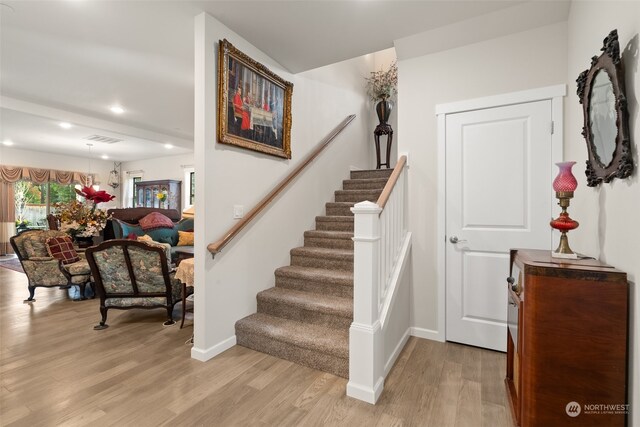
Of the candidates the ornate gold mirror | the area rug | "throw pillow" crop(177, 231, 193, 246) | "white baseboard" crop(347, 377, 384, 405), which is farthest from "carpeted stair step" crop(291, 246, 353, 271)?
the area rug

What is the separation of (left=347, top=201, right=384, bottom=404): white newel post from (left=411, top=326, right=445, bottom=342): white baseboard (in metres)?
1.07

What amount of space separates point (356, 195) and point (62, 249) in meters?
4.12

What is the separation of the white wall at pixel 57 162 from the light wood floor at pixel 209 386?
293 inches

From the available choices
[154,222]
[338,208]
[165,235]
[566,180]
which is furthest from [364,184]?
[154,222]

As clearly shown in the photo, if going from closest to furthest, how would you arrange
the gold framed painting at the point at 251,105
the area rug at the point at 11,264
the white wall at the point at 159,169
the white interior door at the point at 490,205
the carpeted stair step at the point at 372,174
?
→ the white interior door at the point at 490,205 → the gold framed painting at the point at 251,105 → the carpeted stair step at the point at 372,174 → the area rug at the point at 11,264 → the white wall at the point at 159,169

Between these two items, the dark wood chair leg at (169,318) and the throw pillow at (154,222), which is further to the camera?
the throw pillow at (154,222)

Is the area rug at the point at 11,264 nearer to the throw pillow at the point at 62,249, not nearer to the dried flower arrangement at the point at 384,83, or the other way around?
the throw pillow at the point at 62,249

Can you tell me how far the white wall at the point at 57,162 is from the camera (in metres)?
7.71

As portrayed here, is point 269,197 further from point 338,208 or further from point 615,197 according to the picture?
point 615,197

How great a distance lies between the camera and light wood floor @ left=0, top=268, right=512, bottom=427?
172 cm

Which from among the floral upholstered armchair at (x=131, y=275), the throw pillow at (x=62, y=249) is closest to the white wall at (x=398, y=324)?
the floral upholstered armchair at (x=131, y=275)

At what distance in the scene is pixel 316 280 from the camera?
9.48ft

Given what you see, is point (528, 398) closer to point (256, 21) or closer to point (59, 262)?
point (256, 21)

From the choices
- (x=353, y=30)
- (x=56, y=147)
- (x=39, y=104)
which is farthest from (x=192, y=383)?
(x=56, y=147)
